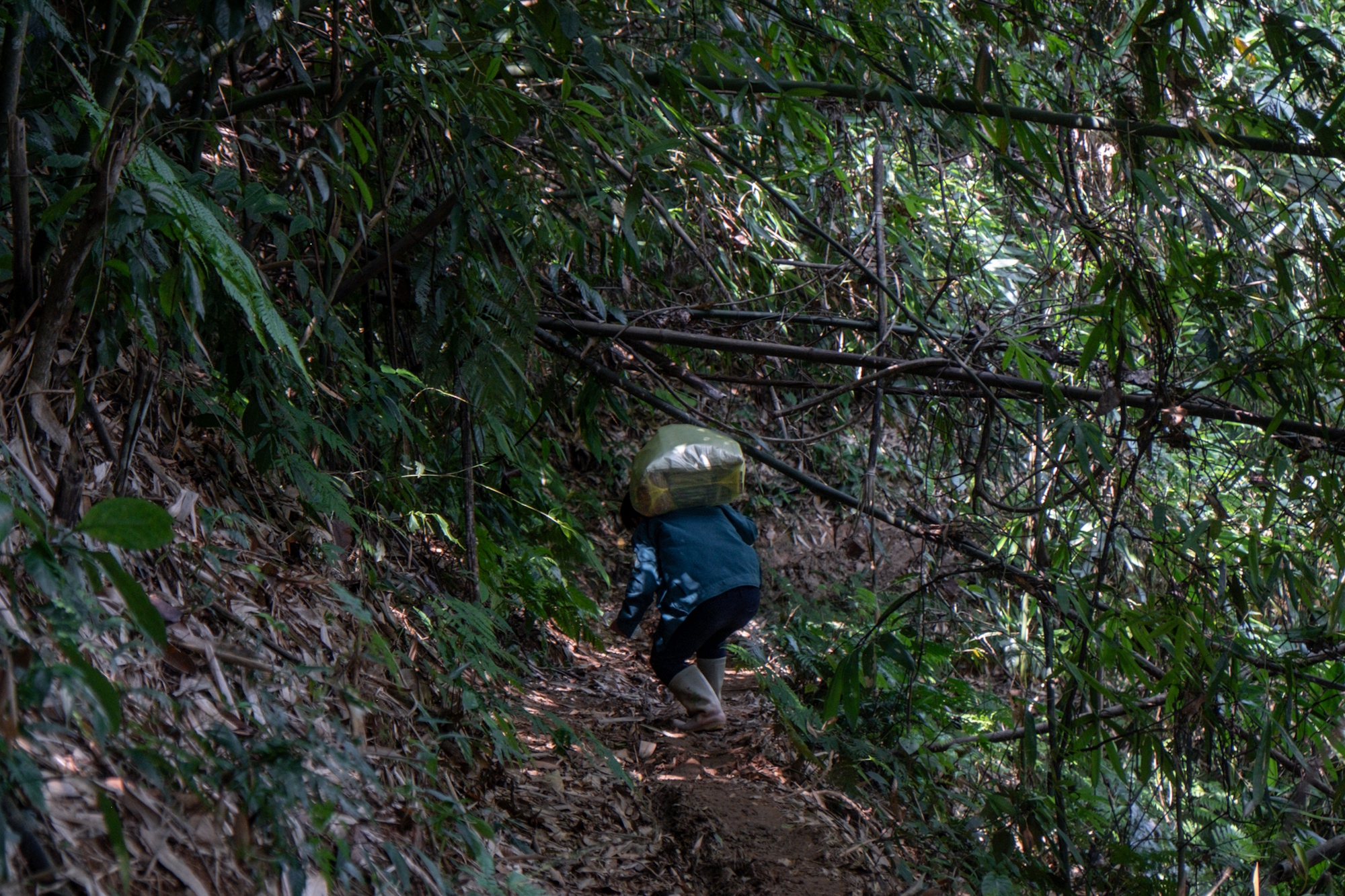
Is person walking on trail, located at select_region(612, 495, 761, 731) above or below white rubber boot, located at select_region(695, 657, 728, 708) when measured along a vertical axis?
above

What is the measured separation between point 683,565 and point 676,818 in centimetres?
107

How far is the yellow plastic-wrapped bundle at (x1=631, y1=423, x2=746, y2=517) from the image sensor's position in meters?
4.12

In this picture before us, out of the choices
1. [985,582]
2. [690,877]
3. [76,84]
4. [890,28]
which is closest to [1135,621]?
[985,582]

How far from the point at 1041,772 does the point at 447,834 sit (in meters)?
3.33

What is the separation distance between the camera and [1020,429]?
11.2ft

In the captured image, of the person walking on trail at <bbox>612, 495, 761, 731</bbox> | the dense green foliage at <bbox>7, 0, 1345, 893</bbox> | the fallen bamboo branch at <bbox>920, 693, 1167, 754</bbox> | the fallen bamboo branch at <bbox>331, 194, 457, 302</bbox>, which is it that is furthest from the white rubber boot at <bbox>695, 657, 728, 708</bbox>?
the fallen bamboo branch at <bbox>331, 194, 457, 302</bbox>

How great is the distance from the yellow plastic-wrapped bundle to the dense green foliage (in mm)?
191

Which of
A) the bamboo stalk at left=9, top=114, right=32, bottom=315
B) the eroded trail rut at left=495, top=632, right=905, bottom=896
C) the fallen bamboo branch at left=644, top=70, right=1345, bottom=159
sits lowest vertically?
the eroded trail rut at left=495, top=632, right=905, bottom=896

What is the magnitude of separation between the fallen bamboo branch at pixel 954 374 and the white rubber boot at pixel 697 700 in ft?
4.68

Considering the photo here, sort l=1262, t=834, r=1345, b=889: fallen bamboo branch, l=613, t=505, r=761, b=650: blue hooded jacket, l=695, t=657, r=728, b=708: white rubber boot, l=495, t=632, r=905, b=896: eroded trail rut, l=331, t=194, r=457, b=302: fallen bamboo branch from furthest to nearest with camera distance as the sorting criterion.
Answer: l=695, t=657, r=728, b=708: white rubber boot, l=613, t=505, r=761, b=650: blue hooded jacket, l=1262, t=834, r=1345, b=889: fallen bamboo branch, l=331, t=194, r=457, b=302: fallen bamboo branch, l=495, t=632, r=905, b=896: eroded trail rut

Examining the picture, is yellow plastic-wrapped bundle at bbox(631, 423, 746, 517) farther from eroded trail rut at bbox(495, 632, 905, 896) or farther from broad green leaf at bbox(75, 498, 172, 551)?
broad green leaf at bbox(75, 498, 172, 551)

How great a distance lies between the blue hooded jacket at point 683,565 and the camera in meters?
4.11

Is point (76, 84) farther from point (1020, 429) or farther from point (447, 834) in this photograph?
point (1020, 429)

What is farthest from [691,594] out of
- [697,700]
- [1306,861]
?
[1306,861]
